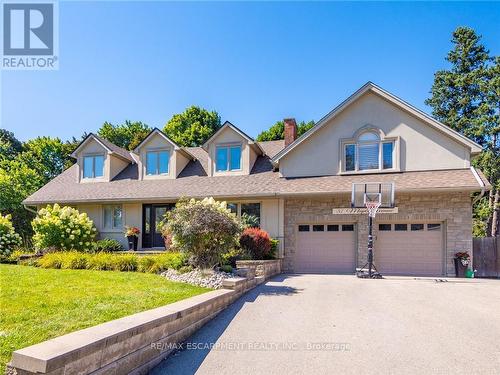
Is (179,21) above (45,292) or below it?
above

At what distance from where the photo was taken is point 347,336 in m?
5.52

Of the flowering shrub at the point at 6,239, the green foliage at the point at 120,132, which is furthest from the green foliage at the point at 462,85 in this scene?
the flowering shrub at the point at 6,239

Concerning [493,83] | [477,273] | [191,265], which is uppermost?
[493,83]

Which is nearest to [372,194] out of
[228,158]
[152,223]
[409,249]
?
[409,249]

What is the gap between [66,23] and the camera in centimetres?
923

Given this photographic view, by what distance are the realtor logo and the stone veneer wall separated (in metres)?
10.4

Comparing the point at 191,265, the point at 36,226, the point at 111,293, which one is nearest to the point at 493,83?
the point at 191,265

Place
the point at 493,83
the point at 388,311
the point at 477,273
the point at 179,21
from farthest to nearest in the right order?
1. the point at 493,83
2. the point at 477,273
3. the point at 179,21
4. the point at 388,311

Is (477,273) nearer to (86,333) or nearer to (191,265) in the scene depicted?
(191,265)

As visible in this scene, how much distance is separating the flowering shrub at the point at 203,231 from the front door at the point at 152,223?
761cm

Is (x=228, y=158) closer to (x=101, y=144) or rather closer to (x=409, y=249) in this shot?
(x=101, y=144)

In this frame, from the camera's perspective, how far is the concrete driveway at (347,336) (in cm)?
440

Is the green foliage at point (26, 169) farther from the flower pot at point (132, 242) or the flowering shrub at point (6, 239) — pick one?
the flower pot at point (132, 242)

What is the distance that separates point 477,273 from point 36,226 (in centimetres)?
1916
